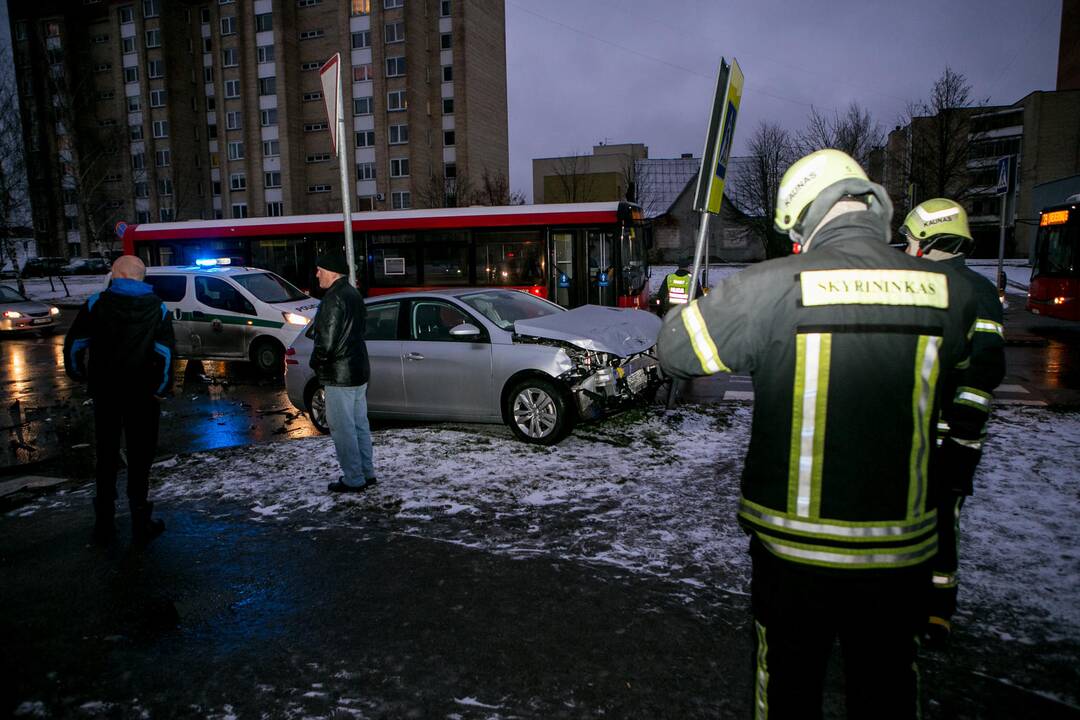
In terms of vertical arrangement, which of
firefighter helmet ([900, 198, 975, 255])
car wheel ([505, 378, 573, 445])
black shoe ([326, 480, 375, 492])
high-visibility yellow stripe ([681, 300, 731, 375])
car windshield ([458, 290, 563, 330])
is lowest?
black shoe ([326, 480, 375, 492])

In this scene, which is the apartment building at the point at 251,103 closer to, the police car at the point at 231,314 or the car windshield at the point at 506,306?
the police car at the point at 231,314

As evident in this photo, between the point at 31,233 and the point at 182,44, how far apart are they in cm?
3231

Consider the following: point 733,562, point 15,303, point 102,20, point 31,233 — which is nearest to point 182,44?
point 102,20

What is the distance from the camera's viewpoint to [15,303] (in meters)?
18.9

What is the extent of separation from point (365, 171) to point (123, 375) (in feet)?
174

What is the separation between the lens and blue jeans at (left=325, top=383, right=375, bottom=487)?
547 cm

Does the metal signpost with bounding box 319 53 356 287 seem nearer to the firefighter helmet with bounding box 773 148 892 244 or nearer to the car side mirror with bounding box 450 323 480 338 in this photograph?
the car side mirror with bounding box 450 323 480 338

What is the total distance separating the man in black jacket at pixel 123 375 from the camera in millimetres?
4656

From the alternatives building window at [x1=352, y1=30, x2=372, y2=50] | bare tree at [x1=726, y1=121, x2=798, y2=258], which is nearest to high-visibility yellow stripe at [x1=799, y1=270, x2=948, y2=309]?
bare tree at [x1=726, y1=121, x2=798, y2=258]

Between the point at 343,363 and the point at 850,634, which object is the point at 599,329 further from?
the point at 850,634

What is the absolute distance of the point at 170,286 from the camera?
13.1 metres

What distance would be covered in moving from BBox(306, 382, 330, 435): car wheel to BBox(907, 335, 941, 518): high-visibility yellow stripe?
7.12 meters

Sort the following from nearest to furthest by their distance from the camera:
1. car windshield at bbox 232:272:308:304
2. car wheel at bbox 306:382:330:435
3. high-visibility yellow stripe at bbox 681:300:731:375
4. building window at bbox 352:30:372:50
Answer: high-visibility yellow stripe at bbox 681:300:731:375 → car wheel at bbox 306:382:330:435 → car windshield at bbox 232:272:308:304 → building window at bbox 352:30:372:50

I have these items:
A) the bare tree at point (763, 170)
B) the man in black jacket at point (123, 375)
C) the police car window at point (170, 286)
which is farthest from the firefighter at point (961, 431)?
the bare tree at point (763, 170)
